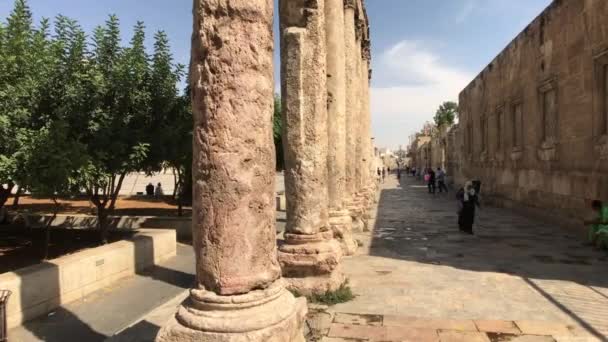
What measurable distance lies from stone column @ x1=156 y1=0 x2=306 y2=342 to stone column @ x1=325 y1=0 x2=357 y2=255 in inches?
188

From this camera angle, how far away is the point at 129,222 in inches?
490

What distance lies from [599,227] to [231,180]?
875 cm

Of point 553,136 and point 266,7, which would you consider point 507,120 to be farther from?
point 266,7

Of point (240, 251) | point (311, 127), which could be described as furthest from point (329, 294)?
point (240, 251)

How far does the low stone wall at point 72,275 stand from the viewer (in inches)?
221

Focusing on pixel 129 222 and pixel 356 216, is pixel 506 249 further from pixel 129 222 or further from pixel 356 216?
pixel 129 222

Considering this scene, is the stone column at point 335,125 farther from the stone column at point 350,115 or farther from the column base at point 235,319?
the column base at point 235,319

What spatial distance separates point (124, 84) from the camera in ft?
31.7

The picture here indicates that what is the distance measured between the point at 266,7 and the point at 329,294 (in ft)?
11.9

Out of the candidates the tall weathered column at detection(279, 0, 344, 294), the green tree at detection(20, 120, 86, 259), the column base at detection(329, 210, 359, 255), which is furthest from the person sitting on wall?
the green tree at detection(20, 120, 86, 259)

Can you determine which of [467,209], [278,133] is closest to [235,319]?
[467,209]

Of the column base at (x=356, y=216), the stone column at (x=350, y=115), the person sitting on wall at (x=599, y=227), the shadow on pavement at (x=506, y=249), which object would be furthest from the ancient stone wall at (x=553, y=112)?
the stone column at (x=350, y=115)

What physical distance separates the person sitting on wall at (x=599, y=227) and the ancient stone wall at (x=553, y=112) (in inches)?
32.5

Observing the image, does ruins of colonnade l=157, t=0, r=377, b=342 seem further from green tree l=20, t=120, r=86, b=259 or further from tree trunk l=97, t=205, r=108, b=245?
tree trunk l=97, t=205, r=108, b=245
